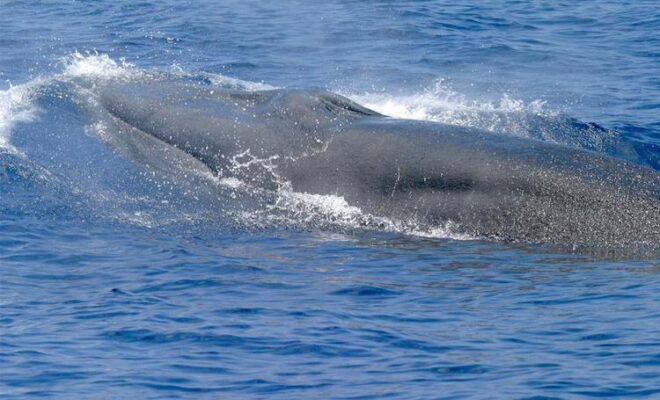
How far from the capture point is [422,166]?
Result: 18844 millimetres

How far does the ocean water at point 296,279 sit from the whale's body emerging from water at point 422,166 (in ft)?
1.27

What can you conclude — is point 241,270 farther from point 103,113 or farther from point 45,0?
point 45,0

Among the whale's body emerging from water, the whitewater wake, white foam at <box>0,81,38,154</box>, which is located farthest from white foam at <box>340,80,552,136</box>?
white foam at <box>0,81,38,154</box>

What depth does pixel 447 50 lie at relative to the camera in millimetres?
35062

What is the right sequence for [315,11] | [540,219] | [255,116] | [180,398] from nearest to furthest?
[180,398], [540,219], [255,116], [315,11]

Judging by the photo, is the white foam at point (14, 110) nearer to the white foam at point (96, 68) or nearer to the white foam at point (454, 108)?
the white foam at point (96, 68)

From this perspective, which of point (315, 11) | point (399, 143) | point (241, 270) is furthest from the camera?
point (315, 11)

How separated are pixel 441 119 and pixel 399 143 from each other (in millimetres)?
5985

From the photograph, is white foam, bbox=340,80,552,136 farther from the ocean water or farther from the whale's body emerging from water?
the whale's body emerging from water

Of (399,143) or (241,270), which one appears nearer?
(241,270)

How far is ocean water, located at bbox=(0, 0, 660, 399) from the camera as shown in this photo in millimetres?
12438

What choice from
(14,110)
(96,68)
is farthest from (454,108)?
(14,110)

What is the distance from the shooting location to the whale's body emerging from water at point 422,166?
17578 millimetres

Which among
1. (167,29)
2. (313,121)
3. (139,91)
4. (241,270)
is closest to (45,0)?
(167,29)
